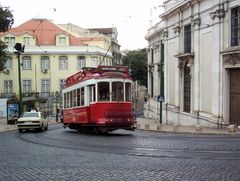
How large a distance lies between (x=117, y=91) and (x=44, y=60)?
54.6 m

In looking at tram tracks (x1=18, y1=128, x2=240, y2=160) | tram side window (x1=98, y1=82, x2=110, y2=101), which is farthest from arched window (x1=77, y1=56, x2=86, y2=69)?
tram tracks (x1=18, y1=128, x2=240, y2=160)

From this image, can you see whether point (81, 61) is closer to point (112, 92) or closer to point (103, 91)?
point (103, 91)

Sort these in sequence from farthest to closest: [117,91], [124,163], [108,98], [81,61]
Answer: [81,61] → [117,91] → [108,98] → [124,163]

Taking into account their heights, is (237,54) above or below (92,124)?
above

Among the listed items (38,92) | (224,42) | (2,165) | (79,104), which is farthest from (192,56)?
(38,92)

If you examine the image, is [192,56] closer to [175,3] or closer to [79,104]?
[175,3]

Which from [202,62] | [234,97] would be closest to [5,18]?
[202,62]

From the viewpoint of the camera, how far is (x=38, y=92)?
7862 centimetres

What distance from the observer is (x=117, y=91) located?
26.0m

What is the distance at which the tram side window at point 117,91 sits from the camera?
25.8m

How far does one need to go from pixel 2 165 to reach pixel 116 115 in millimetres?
12143

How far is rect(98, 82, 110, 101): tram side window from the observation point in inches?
1016

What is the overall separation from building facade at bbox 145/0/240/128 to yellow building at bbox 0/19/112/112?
3111 cm

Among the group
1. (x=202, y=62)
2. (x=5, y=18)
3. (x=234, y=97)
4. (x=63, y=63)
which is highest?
(x=5, y=18)
